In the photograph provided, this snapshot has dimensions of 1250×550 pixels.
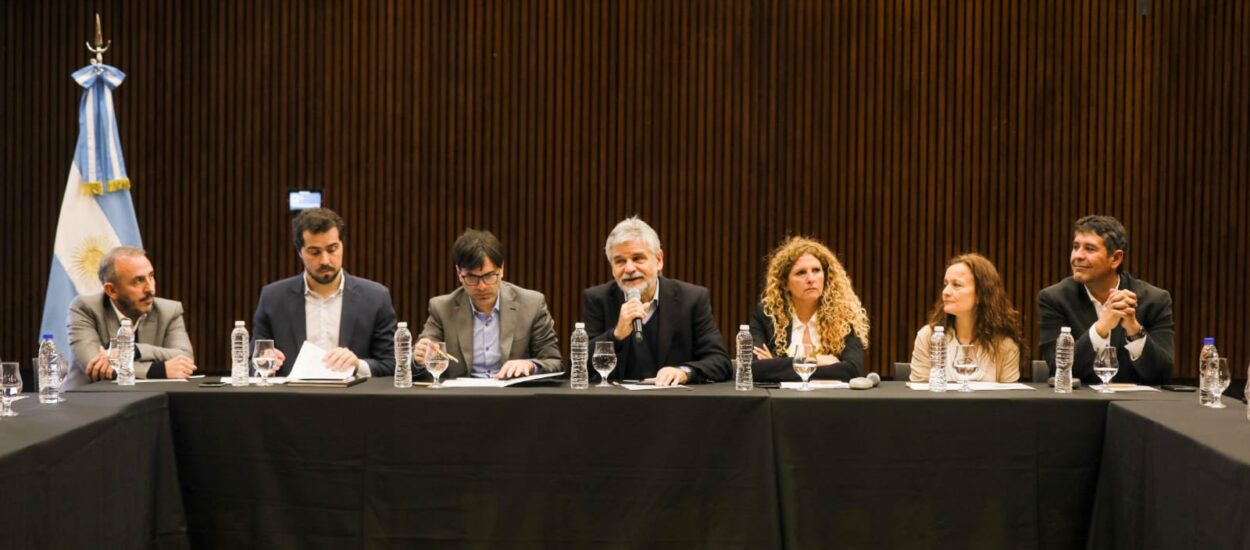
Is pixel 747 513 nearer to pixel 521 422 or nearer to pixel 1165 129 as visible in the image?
pixel 521 422

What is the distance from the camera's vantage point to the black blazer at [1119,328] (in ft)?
14.0

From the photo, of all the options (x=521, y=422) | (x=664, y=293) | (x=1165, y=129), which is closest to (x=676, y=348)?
(x=664, y=293)

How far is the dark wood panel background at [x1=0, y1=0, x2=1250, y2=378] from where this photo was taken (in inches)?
299

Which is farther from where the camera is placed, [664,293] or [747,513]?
[664,293]

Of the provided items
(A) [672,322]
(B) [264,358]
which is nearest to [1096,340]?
(A) [672,322]

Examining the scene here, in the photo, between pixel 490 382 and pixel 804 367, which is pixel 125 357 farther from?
pixel 804 367

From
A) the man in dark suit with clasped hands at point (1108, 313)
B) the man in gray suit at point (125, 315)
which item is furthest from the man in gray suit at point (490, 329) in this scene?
the man in dark suit with clasped hands at point (1108, 313)

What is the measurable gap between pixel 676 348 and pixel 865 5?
3.99 meters

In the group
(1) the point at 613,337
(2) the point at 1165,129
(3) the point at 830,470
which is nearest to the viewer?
(3) the point at 830,470

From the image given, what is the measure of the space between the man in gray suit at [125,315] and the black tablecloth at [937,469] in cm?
253

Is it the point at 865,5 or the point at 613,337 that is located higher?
the point at 865,5

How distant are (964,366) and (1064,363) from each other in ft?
1.25

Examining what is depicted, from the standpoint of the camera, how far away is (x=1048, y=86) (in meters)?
7.56

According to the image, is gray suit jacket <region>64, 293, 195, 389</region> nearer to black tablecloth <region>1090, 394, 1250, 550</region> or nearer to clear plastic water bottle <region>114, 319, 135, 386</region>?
clear plastic water bottle <region>114, 319, 135, 386</region>
